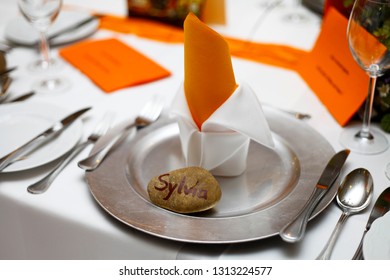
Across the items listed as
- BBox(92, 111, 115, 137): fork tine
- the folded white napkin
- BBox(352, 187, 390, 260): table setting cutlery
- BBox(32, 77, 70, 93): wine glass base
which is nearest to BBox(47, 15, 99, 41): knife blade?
BBox(32, 77, 70, 93): wine glass base

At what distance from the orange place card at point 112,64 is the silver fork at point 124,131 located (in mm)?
153

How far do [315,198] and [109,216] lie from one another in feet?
0.85

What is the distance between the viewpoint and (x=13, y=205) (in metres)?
0.72

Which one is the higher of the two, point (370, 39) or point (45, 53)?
point (370, 39)

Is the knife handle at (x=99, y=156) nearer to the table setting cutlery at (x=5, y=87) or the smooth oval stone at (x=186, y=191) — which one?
the smooth oval stone at (x=186, y=191)

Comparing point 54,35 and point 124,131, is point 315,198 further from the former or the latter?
point 54,35

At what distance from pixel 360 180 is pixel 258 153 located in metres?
0.15

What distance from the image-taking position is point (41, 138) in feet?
2.67

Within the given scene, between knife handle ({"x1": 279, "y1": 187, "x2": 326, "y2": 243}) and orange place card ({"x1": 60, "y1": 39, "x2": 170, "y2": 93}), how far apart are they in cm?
50

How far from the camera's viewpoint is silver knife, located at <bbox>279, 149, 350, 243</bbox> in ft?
1.88

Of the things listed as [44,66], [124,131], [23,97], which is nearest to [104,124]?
[124,131]

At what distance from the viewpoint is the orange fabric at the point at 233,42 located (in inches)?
43.3

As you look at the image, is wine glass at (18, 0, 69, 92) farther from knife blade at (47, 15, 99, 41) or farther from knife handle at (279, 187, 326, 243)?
knife handle at (279, 187, 326, 243)
